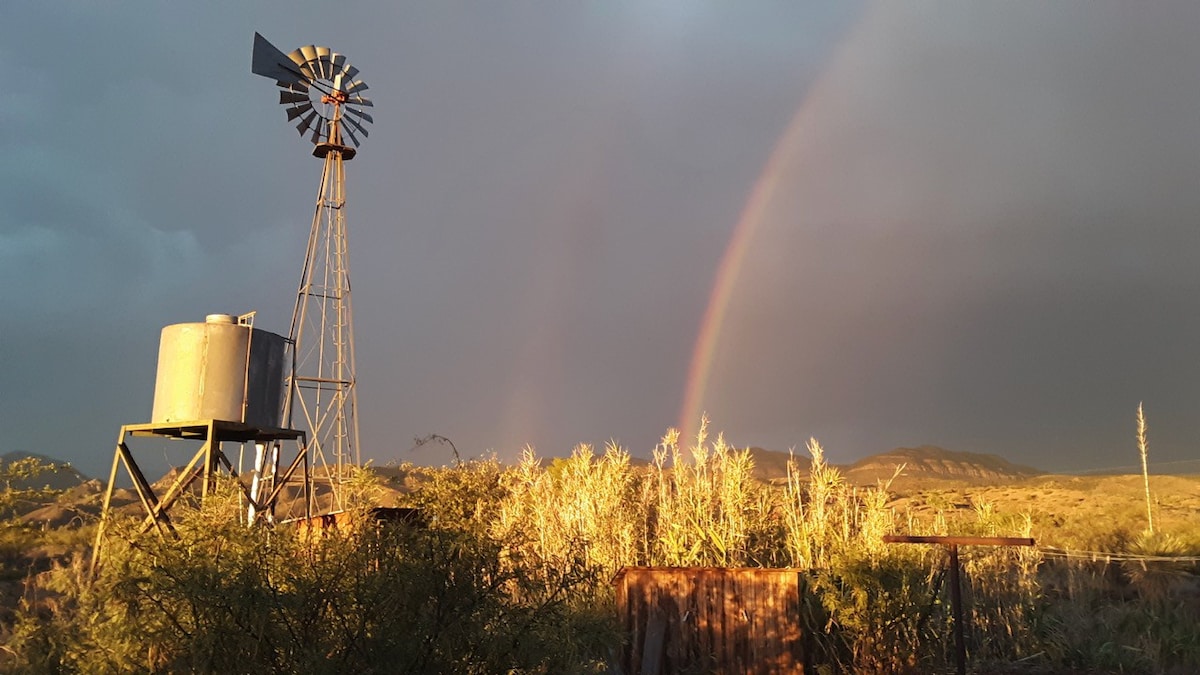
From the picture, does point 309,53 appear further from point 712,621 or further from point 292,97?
point 712,621

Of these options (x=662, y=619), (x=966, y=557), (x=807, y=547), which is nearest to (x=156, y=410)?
(x=662, y=619)

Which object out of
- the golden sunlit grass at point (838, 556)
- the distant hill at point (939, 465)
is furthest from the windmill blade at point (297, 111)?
the distant hill at point (939, 465)

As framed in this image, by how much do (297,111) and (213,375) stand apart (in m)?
10.2

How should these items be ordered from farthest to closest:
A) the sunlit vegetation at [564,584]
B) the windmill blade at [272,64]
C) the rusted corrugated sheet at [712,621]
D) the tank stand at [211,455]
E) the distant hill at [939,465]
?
1. the distant hill at [939,465]
2. the windmill blade at [272,64]
3. the tank stand at [211,455]
4. the rusted corrugated sheet at [712,621]
5. the sunlit vegetation at [564,584]

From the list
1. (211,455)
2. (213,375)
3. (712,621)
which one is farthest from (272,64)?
(712,621)

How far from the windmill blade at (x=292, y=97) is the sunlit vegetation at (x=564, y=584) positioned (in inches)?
415

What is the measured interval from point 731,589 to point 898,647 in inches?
90.2

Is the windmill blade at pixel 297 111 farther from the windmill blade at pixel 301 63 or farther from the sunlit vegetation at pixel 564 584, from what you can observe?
the sunlit vegetation at pixel 564 584

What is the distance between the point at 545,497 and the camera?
46.0 feet

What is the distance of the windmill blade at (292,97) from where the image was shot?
22312 mm

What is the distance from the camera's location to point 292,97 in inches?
882

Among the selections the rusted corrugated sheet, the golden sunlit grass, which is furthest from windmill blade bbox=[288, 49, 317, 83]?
the rusted corrugated sheet

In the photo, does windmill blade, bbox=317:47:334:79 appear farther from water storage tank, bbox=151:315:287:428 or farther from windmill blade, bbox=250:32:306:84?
water storage tank, bbox=151:315:287:428

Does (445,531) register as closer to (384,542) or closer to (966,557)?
(384,542)
